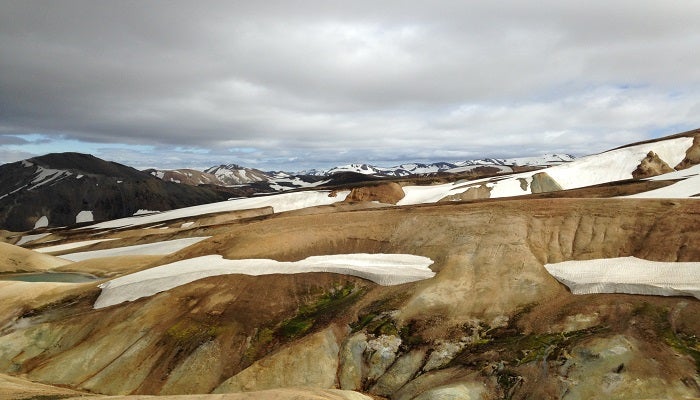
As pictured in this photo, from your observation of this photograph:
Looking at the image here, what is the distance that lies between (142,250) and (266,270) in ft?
206

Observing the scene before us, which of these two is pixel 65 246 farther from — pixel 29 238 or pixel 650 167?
pixel 650 167

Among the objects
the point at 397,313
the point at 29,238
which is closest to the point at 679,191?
the point at 397,313

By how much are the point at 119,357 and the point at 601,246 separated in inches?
1551

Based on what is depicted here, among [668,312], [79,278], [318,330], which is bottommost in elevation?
[79,278]

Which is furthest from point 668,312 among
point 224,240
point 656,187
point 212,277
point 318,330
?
point 656,187

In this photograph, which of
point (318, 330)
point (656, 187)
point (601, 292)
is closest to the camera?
point (601, 292)

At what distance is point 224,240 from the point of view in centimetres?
5072

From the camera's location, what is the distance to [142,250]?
3558 inches

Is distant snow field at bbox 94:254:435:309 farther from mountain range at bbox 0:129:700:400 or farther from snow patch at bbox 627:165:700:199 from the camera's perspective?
snow patch at bbox 627:165:700:199

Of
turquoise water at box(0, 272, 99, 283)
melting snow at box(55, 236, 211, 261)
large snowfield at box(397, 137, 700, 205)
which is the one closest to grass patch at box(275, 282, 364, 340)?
turquoise water at box(0, 272, 99, 283)

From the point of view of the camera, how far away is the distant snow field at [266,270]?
36.1m

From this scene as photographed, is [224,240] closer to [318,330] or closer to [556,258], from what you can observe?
[318,330]

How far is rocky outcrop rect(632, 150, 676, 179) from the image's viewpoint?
119 meters

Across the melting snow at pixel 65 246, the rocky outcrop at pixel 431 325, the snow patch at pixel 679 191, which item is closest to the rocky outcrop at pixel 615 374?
the rocky outcrop at pixel 431 325
